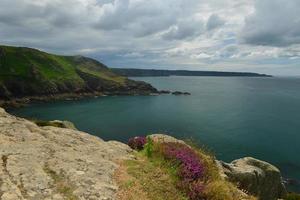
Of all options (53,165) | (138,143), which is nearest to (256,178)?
(138,143)

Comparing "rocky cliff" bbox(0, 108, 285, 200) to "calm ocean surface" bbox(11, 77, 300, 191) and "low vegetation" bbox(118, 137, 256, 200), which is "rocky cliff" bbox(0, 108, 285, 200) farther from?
"calm ocean surface" bbox(11, 77, 300, 191)

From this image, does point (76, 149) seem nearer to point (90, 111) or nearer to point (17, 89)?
point (90, 111)

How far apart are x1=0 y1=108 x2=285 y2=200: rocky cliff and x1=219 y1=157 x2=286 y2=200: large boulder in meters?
9.03

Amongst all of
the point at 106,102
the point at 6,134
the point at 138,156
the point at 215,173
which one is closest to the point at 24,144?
the point at 6,134

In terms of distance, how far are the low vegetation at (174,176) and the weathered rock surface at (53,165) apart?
1043mm

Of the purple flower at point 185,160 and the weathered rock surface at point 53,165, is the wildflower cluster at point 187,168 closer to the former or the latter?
the purple flower at point 185,160

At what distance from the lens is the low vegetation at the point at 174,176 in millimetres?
13398

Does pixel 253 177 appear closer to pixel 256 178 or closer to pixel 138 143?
pixel 256 178

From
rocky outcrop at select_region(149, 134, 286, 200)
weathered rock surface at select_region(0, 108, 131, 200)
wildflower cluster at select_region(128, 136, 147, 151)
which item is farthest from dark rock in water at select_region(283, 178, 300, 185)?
weathered rock surface at select_region(0, 108, 131, 200)

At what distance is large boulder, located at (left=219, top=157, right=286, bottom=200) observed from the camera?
83.5 feet

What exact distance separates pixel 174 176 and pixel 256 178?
15.0 m

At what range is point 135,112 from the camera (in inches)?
5906

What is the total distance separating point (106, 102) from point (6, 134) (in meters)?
167

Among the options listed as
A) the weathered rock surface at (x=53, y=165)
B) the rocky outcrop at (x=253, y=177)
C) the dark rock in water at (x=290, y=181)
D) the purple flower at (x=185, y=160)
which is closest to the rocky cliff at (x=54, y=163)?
the weathered rock surface at (x=53, y=165)
